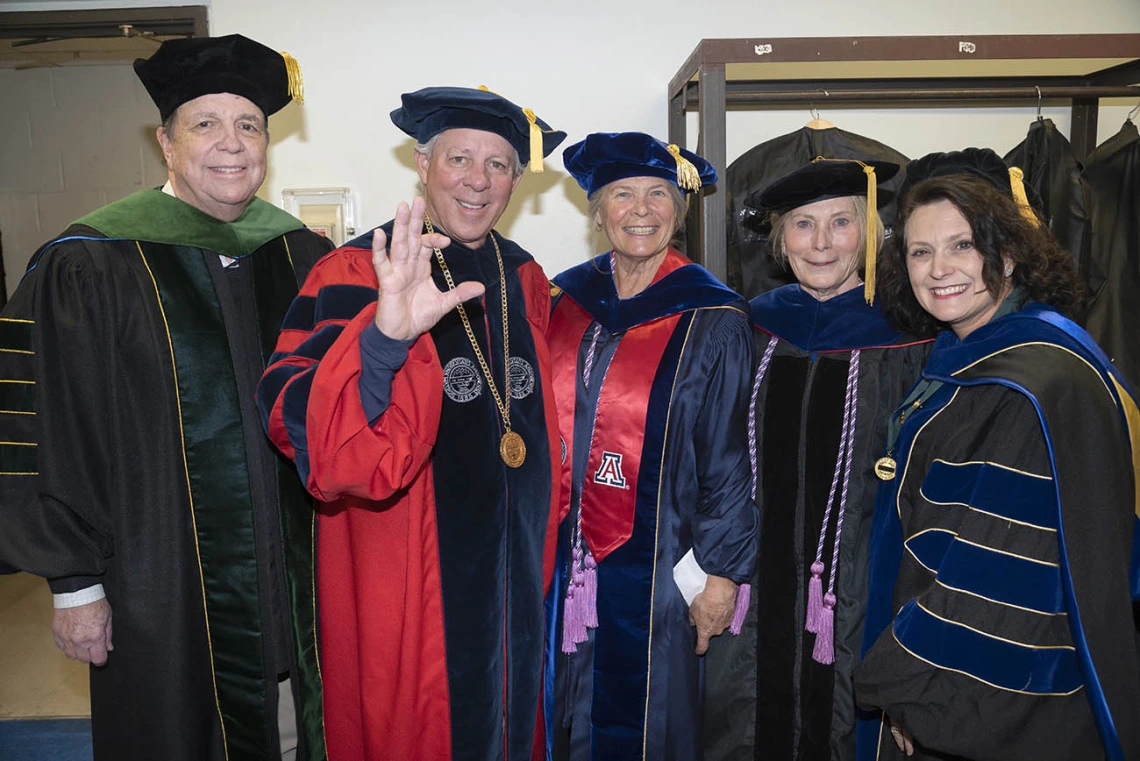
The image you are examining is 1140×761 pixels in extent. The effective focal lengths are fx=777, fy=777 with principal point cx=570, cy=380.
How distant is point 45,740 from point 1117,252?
4930mm

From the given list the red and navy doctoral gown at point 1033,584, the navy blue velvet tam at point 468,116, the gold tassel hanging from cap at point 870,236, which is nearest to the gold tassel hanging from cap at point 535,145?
the navy blue velvet tam at point 468,116

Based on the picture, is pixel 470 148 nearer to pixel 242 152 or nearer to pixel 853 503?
pixel 242 152

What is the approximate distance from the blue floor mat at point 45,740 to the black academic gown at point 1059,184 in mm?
4564

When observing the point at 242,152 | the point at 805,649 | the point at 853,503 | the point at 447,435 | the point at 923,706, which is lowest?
the point at 805,649

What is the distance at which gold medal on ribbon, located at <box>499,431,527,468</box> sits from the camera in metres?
2.11

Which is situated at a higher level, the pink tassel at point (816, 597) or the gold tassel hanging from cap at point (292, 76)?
the gold tassel hanging from cap at point (292, 76)

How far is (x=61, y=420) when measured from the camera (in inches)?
76.1

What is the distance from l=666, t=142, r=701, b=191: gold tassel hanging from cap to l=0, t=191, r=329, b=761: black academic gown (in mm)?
1264

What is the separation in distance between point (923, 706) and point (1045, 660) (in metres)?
0.27

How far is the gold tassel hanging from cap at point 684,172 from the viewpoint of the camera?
231cm

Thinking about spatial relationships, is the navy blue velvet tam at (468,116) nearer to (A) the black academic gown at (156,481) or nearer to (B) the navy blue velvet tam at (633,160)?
(B) the navy blue velvet tam at (633,160)

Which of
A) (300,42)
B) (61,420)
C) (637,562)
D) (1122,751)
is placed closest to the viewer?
(1122,751)

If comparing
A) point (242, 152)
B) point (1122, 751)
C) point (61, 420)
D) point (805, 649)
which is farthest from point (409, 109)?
point (1122, 751)

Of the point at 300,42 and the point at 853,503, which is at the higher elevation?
the point at 300,42
